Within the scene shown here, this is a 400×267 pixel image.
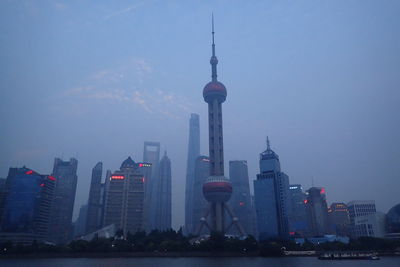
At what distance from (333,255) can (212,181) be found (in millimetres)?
81982

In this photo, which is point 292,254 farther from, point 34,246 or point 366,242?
point 34,246

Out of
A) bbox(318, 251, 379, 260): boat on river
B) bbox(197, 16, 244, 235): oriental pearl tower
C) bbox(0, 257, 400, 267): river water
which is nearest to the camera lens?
bbox(0, 257, 400, 267): river water

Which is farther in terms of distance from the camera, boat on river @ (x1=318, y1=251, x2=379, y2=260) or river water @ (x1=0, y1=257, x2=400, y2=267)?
boat on river @ (x1=318, y1=251, x2=379, y2=260)

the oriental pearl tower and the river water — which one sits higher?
the oriental pearl tower

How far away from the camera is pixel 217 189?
7052 inches

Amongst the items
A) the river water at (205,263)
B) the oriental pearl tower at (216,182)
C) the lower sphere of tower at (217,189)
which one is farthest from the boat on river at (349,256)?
the lower sphere of tower at (217,189)

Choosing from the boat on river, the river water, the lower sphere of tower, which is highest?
the lower sphere of tower

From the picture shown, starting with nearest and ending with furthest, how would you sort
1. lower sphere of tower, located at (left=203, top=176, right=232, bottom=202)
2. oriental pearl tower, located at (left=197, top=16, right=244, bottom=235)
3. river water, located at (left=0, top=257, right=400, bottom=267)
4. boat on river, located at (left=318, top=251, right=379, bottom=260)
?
river water, located at (left=0, top=257, right=400, bottom=267) < boat on river, located at (left=318, top=251, right=379, bottom=260) < lower sphere of tower, located at (left=203, top=176, right=232, bottom=202) < oriental pearl tower, located at (left=197, top=16, right=244, bottom=235)

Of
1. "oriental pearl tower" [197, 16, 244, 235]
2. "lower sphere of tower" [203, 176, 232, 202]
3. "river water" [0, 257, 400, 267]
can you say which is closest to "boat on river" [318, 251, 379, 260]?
"river water" [0, 257, 400, 267]

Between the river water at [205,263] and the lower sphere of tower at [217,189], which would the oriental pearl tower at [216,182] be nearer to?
the lower sphere of tower at [217,189]

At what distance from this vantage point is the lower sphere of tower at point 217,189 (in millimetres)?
179350

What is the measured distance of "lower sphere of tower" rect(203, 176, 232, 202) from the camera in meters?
179

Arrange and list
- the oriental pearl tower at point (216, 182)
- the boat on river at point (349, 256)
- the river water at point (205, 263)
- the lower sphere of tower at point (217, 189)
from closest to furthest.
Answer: the river water at point (205, 263), the boat on river at point (349, 256), the lower sphere of tower at point (217, 189), the oriental pearl tower at point (216, 182)

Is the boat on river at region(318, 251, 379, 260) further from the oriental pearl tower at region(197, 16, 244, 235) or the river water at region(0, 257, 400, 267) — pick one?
the oriental pearl tower at region(197, 16, 244, 235)
